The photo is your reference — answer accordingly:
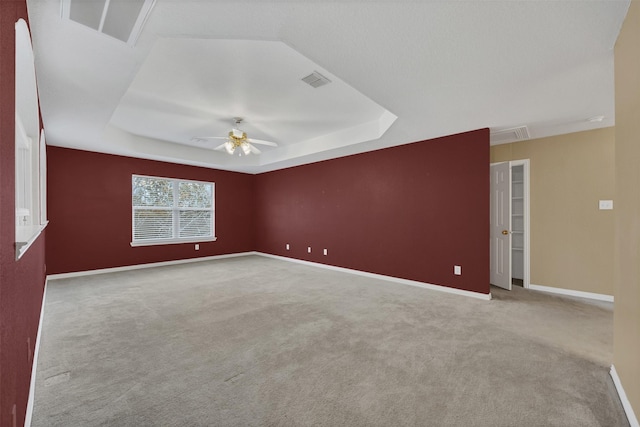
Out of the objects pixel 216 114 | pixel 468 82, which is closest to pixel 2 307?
pixel 468 82

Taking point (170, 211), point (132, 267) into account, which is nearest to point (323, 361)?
point (132, 267)

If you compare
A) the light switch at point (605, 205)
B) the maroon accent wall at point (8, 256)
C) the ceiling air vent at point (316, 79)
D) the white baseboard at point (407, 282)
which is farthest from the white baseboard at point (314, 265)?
the maroon accent wall at point (8, 256)

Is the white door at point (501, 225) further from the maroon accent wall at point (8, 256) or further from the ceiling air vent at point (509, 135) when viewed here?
the maroon accent wall at point (8, 256)

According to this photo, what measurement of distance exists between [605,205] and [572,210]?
337mm

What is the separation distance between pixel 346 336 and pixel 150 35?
2.78 meters

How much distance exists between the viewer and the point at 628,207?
1.63 meters

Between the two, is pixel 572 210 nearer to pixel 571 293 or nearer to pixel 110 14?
pixel 571 293

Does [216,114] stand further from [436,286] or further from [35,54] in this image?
[436,286]

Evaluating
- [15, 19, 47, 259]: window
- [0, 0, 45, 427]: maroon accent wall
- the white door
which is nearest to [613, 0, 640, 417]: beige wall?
the white door

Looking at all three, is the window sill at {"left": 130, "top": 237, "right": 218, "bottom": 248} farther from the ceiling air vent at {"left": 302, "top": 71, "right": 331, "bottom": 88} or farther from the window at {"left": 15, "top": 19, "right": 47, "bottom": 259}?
the ceiling air vent at {"left": 302, "top": 71, "right": 331, "bottom": 88}

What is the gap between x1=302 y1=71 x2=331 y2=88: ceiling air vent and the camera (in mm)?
2844

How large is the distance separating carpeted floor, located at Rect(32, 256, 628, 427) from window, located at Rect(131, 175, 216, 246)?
7.58ft

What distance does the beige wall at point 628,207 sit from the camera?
1.49 m

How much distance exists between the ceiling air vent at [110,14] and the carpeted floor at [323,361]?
7.50ft
